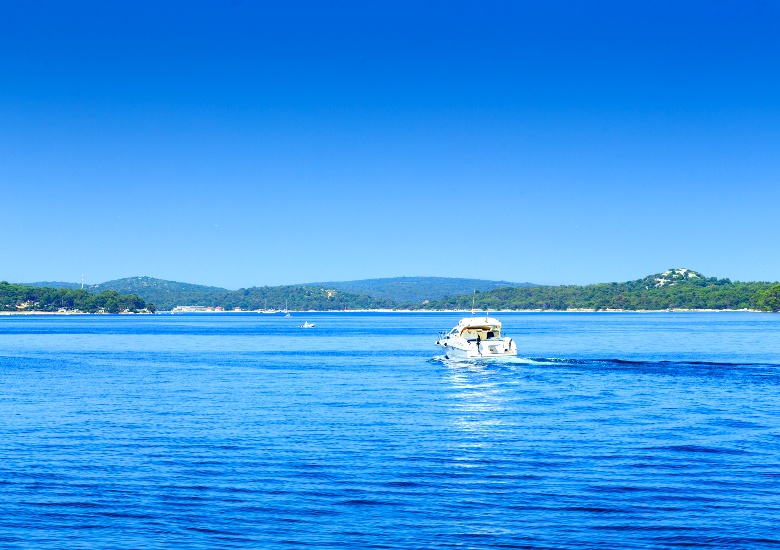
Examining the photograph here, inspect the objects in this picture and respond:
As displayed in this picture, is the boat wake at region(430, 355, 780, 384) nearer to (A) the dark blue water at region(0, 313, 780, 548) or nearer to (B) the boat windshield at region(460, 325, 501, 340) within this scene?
(B) the boat windshield at region(460, 325, 501, 340)

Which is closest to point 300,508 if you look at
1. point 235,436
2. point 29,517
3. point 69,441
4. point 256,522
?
point 256,522

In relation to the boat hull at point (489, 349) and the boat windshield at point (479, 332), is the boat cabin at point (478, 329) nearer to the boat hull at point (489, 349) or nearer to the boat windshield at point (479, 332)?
the boat windshield at point (479, 332)

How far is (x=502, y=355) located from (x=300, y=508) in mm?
68424

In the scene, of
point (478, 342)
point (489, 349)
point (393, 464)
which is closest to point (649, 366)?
point (489, 349)

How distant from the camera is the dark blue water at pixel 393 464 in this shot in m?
24.9

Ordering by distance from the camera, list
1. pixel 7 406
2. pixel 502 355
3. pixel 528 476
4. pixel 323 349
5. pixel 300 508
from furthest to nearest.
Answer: pixel 323 349
pixel 502 355
pixel 7 406
pixel 528 476
pixel 300 508

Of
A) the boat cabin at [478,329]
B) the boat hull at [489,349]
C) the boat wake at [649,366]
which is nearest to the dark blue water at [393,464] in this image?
the boat wake at [649,366]

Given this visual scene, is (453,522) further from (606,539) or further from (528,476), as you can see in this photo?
(528,476)

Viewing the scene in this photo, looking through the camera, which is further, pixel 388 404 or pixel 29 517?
pixel 388 404

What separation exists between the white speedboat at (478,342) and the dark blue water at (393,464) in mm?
23935

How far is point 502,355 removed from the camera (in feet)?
309

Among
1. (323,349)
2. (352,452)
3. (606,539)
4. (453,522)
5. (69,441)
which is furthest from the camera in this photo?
(323,349)

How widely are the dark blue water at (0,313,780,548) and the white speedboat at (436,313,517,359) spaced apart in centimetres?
2394

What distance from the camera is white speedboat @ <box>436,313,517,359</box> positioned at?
94.4 m
